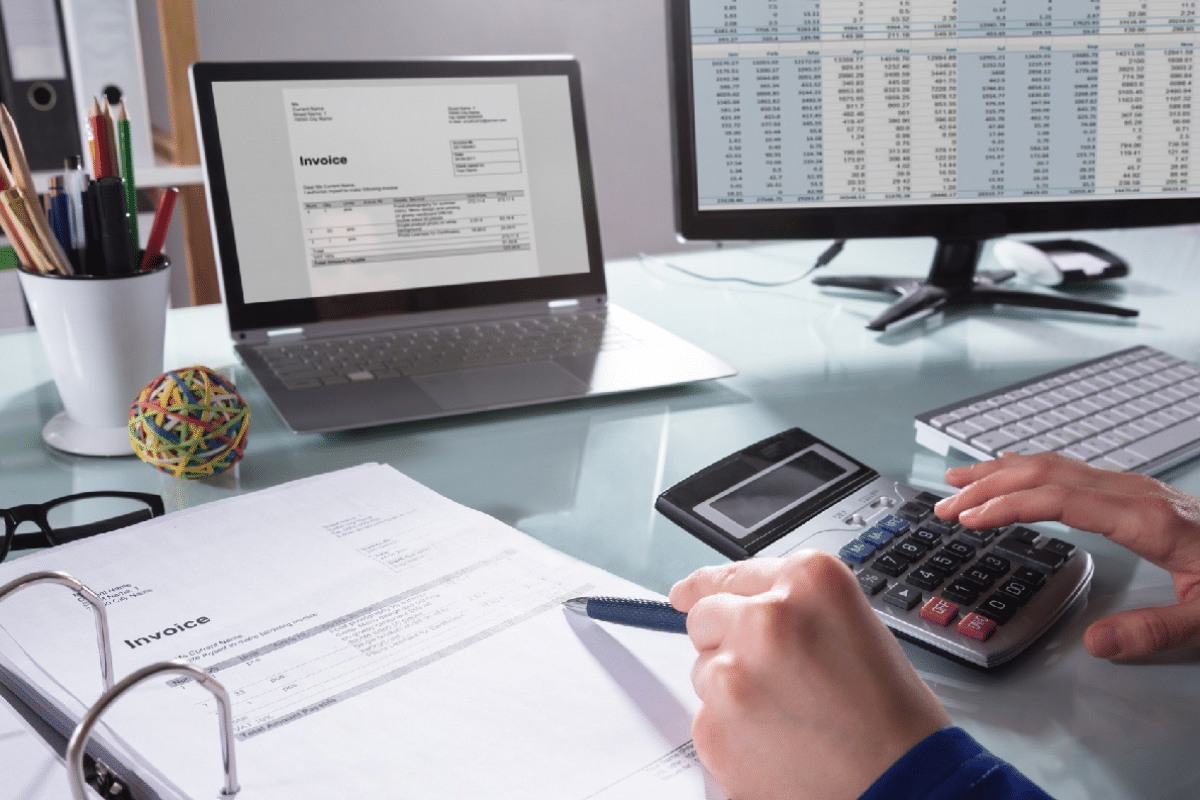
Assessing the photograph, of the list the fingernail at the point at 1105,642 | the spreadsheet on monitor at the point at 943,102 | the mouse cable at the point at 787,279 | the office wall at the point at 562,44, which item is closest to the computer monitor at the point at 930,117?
the spreadsheet on monitor at the point at 943,102

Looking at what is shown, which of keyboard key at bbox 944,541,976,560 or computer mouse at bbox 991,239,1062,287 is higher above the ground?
computer mouse at bbox 991,239,1062,287

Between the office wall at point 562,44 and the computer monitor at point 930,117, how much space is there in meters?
1.39

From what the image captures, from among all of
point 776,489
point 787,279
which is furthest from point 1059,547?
point 787,279

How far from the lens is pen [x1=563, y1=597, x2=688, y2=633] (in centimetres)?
46

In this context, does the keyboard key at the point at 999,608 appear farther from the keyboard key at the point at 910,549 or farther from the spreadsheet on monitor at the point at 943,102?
the spreadsheet on monitor at the point at 943,102

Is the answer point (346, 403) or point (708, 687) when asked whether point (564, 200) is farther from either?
point (708, 687)

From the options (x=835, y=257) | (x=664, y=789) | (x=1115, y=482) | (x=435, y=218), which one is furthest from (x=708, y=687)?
(x=835, y=257)

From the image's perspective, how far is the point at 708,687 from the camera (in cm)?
40

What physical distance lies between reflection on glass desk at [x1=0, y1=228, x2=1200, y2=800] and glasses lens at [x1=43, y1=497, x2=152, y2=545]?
29 mm

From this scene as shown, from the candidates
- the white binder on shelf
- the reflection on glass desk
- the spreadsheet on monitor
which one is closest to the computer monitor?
the spreadsheet on monitor

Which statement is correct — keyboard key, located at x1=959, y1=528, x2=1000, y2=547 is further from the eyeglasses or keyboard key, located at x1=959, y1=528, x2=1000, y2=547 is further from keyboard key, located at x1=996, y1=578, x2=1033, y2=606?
the eyeglasses

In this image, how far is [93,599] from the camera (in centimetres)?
43

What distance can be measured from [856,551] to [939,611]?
62 millimetres

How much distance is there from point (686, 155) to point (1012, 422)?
40 cm
